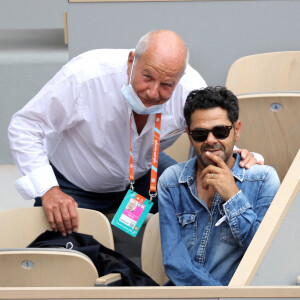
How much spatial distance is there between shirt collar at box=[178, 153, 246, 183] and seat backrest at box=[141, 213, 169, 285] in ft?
0.73

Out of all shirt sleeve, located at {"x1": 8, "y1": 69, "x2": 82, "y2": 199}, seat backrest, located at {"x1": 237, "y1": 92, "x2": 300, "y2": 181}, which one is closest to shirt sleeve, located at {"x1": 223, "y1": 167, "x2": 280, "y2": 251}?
seat backrest, located at {"x1": 237, "y1": 92, "x2": 300, "y2": 181}

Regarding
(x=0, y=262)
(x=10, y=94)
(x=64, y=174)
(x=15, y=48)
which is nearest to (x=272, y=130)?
(x=64, y=174)

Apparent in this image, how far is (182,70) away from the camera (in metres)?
2.27

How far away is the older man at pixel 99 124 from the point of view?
88.7 inches

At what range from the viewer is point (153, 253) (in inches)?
86.7

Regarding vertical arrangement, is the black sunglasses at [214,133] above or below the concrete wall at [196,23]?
above

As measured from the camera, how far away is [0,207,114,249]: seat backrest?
2223 millimetres

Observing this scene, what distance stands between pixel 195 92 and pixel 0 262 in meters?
0.82

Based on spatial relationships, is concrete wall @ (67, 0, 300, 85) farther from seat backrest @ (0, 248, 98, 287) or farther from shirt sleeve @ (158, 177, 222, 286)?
seat backrest @ (0, 248, 98, 287)

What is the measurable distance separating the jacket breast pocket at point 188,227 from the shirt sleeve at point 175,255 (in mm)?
23

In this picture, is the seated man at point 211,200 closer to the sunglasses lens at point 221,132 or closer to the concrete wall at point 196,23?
the sunglasses lens at point 221,132

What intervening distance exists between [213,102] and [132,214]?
1.78 feet

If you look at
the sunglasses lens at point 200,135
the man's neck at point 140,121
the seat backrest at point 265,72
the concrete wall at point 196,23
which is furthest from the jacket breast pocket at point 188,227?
the concrete wall at point 196,23

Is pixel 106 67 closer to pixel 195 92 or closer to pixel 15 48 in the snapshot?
pixel 195 92
